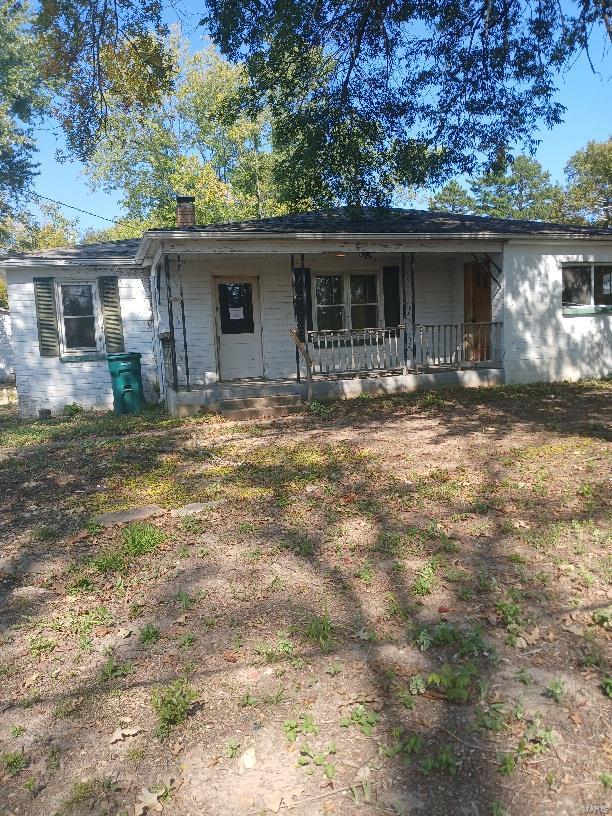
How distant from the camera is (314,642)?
10.3 feet

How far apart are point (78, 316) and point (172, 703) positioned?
11.1 m

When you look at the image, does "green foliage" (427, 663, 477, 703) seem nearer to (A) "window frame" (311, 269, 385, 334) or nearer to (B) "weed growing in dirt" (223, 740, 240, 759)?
(B) "weed growing in dirt" (223, 740, 240, 759)

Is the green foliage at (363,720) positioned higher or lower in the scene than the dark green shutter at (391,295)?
lower

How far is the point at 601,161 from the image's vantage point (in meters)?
35.9

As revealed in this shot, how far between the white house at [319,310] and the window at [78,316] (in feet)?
0.07

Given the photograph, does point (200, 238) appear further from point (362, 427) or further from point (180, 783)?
point (180, 783)

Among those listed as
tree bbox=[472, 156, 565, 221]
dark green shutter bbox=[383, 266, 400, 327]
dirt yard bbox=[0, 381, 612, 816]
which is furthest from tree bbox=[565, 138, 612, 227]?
dirt yard bbox=[0, 381, 612, 816]

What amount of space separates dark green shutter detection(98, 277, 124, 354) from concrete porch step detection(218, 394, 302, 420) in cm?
369

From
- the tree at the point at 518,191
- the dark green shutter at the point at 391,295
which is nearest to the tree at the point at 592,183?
the tree at the point at 518,191

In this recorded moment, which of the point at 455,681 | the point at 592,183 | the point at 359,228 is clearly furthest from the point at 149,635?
the point at 592,183

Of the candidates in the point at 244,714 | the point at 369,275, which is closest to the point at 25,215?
the point at 369,275

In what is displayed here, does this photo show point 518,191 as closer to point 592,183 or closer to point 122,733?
point 592,183

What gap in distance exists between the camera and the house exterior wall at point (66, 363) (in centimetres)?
1194

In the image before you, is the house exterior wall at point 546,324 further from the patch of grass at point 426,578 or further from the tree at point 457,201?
the tree at point 457,201
